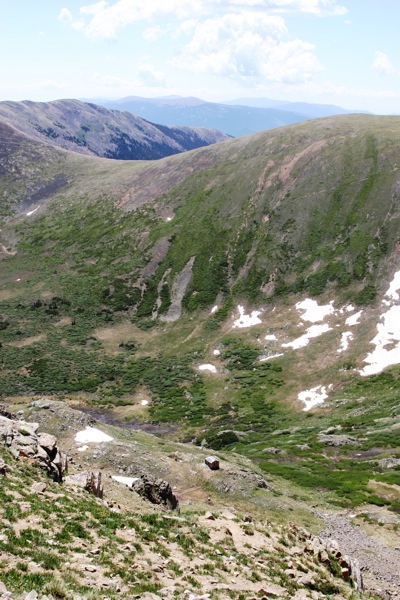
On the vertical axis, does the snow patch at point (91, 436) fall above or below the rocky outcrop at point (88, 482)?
below

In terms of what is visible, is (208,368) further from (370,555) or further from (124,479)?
(370,555)

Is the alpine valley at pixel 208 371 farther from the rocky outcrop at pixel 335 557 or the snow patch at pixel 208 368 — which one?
the snow patch at pixel 208 368

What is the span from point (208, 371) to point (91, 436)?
49933mm

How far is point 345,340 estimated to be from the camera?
88.4 m

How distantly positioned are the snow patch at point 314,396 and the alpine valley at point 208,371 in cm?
56

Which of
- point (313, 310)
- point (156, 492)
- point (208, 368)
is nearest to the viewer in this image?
point (156, 492)

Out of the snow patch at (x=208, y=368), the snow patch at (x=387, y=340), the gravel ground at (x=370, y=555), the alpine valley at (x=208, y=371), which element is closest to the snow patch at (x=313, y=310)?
the alpine valley at (x=208, y=371)

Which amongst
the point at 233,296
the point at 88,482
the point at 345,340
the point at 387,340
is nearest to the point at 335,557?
the point at 88,482

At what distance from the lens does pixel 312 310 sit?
100625mm

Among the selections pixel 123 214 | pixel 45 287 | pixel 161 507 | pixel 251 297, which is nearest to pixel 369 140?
pixel 251 297

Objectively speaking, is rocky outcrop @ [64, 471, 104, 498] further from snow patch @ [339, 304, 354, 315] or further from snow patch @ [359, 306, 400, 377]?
snow patch @ [339, 304, 354, 315]

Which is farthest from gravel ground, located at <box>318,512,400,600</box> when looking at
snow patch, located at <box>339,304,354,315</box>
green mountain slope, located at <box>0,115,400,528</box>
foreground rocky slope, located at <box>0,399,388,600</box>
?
snow patch, located at <box>339,304,354,315</box>

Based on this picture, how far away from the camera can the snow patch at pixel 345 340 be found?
8669 cm

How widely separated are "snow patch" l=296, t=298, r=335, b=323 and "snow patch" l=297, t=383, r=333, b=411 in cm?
2072
